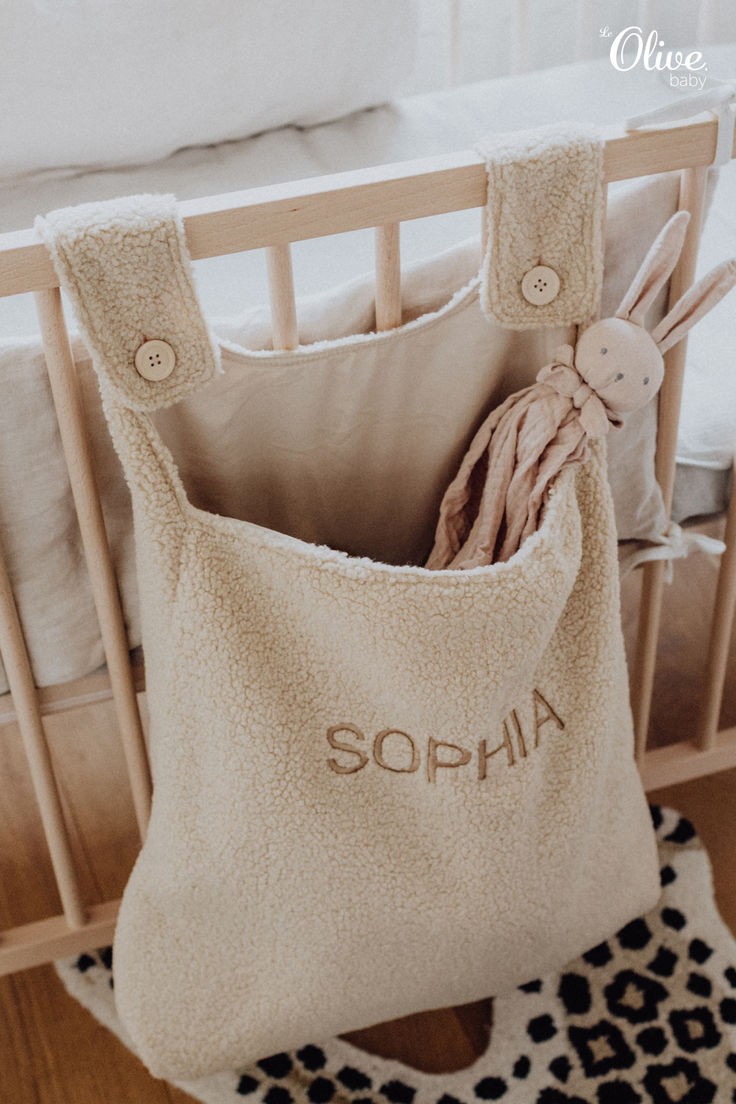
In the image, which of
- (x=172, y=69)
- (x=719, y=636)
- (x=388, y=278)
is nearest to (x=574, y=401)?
(x=388, y=278)

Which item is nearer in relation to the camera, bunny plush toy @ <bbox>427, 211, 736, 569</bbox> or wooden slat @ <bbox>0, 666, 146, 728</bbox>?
bunny plush toy @ <bbox>427, 211, 736, 569</bbox>

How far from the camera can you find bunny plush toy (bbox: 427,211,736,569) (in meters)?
0.72

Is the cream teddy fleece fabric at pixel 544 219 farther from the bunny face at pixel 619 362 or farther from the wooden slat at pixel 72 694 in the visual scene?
the wooden slat at pixel 72 694

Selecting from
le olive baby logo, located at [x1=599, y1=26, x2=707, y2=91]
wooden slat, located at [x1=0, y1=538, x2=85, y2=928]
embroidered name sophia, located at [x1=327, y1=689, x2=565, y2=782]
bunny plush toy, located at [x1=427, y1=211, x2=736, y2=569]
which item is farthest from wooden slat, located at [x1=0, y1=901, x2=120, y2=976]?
le olive baby logo, located at [x1=599, y1=26, x2=707, y2=91]

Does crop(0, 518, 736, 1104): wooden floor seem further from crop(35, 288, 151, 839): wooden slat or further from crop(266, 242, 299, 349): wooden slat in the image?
crop(266, 242, 299, 349): wooden slat

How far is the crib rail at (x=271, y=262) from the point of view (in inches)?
25.3

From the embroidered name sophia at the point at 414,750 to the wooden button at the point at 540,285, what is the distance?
0.98 ft

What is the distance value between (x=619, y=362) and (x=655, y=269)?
65 millimetres

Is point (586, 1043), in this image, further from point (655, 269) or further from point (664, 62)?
point (664, 62)

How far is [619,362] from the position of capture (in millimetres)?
726

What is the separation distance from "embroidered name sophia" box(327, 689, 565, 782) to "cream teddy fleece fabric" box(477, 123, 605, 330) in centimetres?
30

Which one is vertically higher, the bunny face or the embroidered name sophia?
the bunny face

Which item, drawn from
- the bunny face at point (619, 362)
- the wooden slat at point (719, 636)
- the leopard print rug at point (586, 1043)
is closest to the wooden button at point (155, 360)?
the bunny face at point (619, 362)

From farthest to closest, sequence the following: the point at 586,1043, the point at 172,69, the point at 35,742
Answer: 1. the point at 172,69
2. the point at 586,1043
3. the point at 35,742
